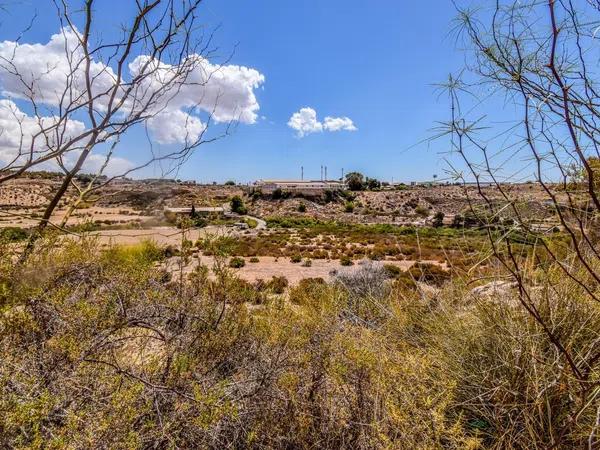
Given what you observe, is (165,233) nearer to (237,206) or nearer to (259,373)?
(259,373)

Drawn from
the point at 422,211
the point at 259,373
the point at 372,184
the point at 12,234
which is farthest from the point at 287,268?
the point at 372,184

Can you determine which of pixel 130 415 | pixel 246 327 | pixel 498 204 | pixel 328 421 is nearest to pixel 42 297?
pixel 130 415

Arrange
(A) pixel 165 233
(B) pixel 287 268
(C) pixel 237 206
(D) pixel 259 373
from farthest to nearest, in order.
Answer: (C) pixel 237 206, (B) pixel 287 268, (A) pixel 165 233, (D) pixel 259 373

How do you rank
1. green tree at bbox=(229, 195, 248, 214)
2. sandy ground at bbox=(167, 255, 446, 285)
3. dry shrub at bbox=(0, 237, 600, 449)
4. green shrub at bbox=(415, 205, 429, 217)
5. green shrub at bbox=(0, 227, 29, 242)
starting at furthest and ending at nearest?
green shrub at bbox=(415, 205, 429, 217) → green tree at bbox=(229, 195, 248, 214) → sandy ground at bbox=(167, 255, 446, 285) → green shrub at bbox=(0, 227, 29, 242) → dry shrub at bbox=(0, 237, 600, 449)

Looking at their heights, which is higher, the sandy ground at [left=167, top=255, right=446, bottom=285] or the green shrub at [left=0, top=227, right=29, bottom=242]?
the green shrub at [left=0, top=227, right=29, bottom=242]

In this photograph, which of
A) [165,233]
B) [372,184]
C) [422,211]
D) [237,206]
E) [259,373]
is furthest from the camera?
[372,184]

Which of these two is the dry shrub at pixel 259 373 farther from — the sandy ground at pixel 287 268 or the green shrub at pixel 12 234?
the sandy ground at pixel 287 268

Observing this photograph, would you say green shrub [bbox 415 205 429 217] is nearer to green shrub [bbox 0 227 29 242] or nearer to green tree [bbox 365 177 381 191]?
green tree [bbox 365 177 381 191]

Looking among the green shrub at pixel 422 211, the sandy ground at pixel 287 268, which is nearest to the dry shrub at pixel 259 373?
the sandy ground at pixel 287 268

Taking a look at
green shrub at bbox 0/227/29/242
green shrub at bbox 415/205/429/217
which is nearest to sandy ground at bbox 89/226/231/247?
green shrub at bbox 0/227/29/242

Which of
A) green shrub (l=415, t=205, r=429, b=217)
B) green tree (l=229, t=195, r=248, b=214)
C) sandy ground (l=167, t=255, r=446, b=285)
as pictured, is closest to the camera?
sandy ground (l=167, t=255, r=446, b=285)

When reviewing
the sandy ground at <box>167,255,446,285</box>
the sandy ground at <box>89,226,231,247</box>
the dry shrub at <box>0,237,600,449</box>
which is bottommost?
the sandy ground at <box>167,255,446,285</box>

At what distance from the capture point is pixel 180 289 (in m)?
4.15

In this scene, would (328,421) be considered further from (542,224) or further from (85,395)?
(542,224)
